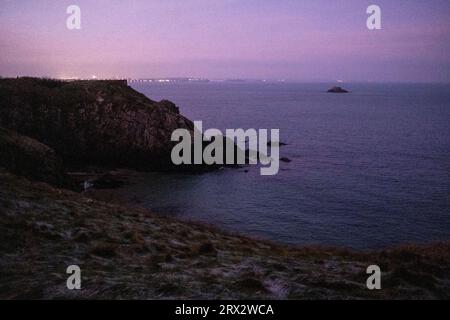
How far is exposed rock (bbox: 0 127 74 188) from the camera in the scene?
35.5 metres

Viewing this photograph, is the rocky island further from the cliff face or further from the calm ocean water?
the cliff face

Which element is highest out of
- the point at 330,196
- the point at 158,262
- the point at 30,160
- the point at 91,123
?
the point at 91,123

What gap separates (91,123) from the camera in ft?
217

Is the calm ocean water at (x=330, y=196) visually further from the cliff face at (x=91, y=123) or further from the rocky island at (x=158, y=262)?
the rocky island at (x=158, y=262)

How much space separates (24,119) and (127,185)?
25227mm

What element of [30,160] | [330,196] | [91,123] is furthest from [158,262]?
[91,123]

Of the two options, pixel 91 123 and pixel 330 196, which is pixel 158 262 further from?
pixel 91 123

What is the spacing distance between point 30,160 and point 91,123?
27.9m

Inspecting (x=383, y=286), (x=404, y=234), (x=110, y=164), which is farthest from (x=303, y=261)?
(x=110, y=164)

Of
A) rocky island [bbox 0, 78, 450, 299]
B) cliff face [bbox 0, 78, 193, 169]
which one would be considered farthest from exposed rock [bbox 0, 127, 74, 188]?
cliff face [bbox 0, 78, 193, 169]

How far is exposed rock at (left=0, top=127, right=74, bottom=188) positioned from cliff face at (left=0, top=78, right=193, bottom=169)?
17948 millimetres

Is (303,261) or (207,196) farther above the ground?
(303,261)
